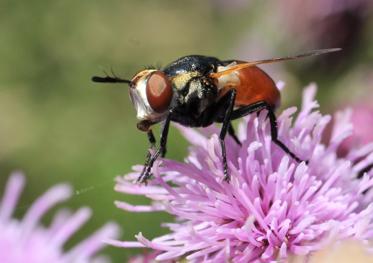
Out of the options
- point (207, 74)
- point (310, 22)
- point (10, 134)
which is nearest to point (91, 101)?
point (10, 134)

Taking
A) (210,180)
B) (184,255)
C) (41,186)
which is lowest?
(184,255)

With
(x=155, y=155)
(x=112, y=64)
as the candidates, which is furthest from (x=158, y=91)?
(x=112, y=64)

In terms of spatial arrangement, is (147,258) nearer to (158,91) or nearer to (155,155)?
(155,155)

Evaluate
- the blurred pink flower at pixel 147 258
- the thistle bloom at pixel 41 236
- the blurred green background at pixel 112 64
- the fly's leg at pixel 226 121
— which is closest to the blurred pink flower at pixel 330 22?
the blurred green background at pixel 112 64

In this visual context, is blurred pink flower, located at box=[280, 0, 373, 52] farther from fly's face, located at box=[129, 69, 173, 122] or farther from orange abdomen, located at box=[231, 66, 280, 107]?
fly's face, located at box=[129, 69, 173, 122]

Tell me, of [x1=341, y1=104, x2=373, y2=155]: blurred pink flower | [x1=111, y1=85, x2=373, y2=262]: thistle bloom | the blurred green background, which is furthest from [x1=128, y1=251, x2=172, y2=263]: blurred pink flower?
the blurred green background

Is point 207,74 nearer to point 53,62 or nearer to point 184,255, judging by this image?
point 184,255

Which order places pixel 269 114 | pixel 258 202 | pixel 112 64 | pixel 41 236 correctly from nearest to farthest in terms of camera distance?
1. pixel 258 202
2. pixel 269 114
3. pixel 41 236
4. pixel 112 64
